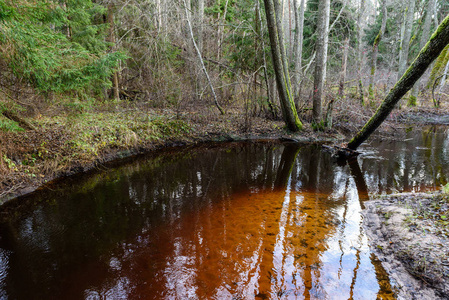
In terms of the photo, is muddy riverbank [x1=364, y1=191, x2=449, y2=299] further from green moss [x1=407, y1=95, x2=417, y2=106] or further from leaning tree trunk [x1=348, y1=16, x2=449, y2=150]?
green moss [x1=407, y1=95, x2=417, y2=106]

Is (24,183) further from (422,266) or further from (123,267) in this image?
(422,266)

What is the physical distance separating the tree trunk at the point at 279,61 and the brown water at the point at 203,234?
→ 428 cm

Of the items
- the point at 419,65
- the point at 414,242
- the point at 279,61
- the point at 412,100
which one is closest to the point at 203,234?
the point at 414,242

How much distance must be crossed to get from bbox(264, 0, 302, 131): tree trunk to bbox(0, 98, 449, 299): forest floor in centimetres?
100

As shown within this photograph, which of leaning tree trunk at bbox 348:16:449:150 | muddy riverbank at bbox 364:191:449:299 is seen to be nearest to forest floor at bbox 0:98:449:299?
muddy riverbank at bbox 364:191:449:299

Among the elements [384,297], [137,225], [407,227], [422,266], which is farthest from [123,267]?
[407,227]

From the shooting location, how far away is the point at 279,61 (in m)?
10.6

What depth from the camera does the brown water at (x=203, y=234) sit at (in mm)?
3264

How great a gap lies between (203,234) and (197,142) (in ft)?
26.6

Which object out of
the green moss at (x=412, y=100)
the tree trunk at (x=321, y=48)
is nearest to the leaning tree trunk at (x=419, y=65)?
the tree trunk at (x=321, y=48)

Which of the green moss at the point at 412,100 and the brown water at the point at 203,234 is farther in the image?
the green moss at the point at 412,100

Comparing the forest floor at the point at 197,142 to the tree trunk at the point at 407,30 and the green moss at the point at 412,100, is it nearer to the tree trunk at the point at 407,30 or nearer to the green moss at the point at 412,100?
the green moss at the point at 412,100

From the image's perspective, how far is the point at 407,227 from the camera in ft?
13.1

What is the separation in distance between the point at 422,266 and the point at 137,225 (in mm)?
4775
